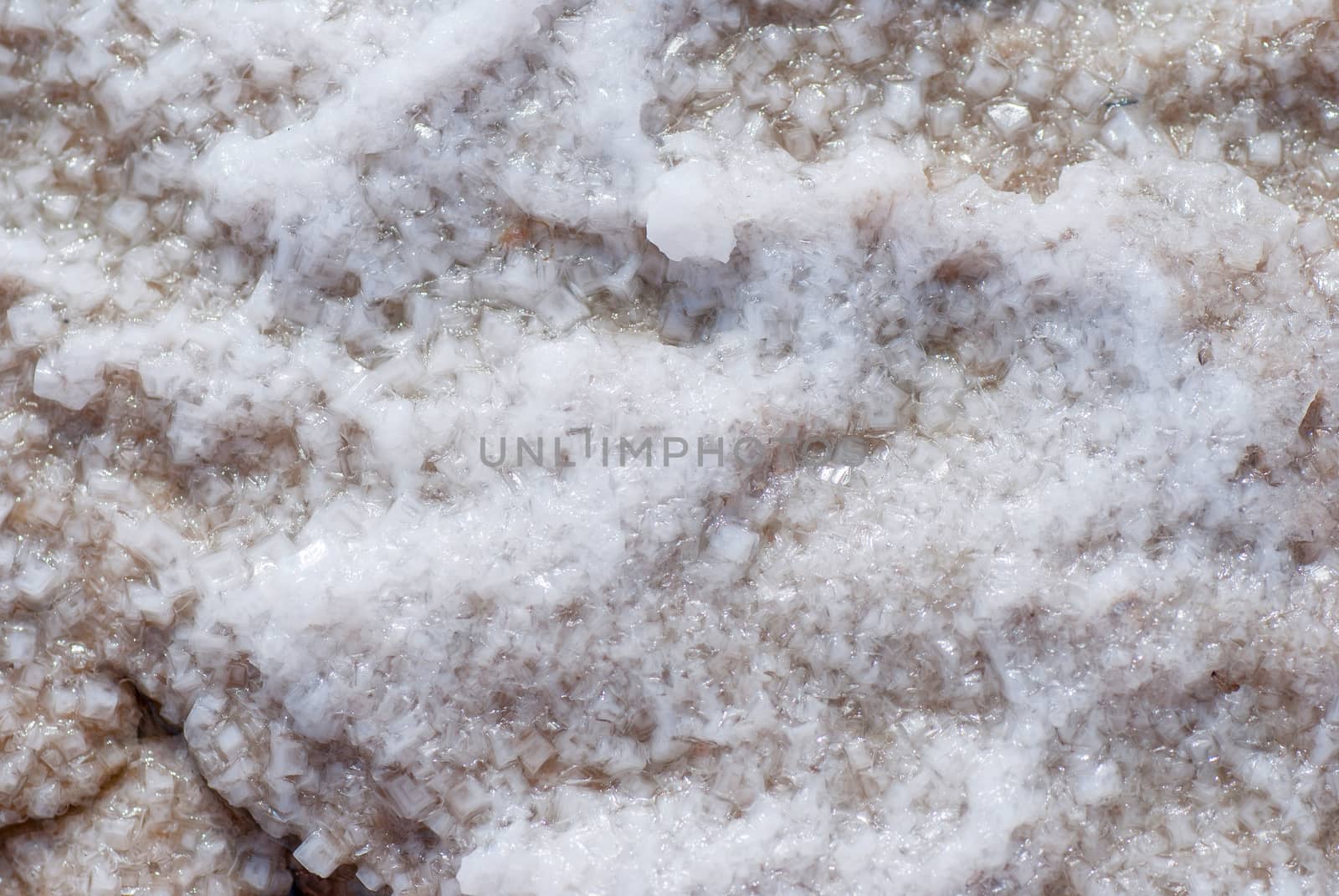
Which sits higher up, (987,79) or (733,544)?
(987,79)

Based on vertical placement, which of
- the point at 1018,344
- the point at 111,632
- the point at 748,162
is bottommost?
the point at 111,632

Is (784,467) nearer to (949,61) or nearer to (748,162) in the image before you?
(748,162)

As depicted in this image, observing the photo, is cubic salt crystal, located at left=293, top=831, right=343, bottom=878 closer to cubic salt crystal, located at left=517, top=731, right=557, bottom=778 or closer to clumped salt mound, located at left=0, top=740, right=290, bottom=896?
clumped salt mound, located at left=0, top=740, right=290, bottom=896

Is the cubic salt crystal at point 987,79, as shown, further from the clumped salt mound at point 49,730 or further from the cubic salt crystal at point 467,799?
the clumped salt mound at point 49,730

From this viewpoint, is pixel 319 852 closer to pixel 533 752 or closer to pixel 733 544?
pixel 533 752

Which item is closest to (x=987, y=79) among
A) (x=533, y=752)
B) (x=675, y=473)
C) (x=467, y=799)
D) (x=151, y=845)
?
(x=675, y=473)

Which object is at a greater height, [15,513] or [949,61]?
[949,61]

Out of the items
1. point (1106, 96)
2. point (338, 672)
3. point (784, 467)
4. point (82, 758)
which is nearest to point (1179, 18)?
point (1106, 96)
